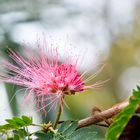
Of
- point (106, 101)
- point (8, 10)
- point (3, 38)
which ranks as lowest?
point (106, 101)

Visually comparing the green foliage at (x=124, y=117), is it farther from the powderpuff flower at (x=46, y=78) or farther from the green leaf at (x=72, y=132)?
the powderpuff flower at (x=46, y=78)

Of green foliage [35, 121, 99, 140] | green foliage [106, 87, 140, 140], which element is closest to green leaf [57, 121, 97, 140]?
green foliage [35, 121, 99, 140]

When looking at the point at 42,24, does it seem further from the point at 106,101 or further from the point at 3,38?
the point at 106,101

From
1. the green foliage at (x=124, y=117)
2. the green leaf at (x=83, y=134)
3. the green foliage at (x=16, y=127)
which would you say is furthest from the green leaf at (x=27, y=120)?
the green foliage at (x=124, y=117)

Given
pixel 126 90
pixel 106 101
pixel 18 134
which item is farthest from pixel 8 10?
pixel 126 90

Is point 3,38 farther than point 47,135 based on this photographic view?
Yes

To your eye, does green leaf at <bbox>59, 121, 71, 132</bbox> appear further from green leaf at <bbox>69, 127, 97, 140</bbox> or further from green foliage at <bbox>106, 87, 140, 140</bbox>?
green foliage at <bbox>106, 87, 140, 140</bbox>
